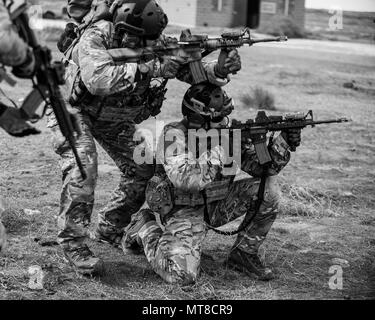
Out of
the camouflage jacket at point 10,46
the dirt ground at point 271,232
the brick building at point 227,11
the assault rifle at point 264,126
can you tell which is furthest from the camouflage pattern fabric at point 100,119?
the brick building at point 227,11

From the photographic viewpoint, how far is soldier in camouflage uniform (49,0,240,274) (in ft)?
16.6

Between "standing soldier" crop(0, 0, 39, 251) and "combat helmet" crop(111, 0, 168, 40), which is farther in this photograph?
"combat helmet" crop(111, 0, 168, 40)

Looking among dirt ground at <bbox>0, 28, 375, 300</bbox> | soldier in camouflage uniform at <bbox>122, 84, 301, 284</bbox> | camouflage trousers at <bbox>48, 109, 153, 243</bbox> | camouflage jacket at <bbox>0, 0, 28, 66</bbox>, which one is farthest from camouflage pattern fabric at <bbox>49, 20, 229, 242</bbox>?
camouflage jacket at <bbox>0, 0, 28, 66</bbox>

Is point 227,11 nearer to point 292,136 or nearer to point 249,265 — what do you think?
point 292,136

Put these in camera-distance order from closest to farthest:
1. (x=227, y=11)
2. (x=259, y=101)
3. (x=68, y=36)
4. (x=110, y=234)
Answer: (x=68, y=36), (x=110, y=234), (x=259, y=101), (x=227, y=11)

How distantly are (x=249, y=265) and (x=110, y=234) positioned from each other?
122 cm

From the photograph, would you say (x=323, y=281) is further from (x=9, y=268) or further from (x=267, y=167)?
(x=9, y=268)

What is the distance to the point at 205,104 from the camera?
5332mm

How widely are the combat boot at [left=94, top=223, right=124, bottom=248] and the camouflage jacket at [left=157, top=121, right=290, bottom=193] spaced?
0.83m

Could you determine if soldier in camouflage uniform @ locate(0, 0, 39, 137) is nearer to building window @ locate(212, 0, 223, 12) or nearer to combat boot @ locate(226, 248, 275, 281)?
combat boot @ locate(226, 248, 275, 281)

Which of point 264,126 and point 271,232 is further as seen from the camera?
point 271,232

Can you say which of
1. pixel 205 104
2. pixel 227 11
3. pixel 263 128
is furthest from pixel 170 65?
pixel 227 11

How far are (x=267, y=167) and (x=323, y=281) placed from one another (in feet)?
3.01

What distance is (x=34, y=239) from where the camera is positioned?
232 inches
